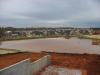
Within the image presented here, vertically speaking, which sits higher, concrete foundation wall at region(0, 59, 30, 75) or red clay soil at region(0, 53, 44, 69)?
concrete foundation wall at region(0, 59, 30, 75)

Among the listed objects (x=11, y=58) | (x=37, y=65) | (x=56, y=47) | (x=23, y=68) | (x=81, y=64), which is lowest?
(x=56, y=47)

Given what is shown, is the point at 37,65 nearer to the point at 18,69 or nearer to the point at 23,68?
the point at 23,68

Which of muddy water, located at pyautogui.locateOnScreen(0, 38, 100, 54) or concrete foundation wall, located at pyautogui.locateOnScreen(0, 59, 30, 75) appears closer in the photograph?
concrete foundation wall, located at pyautogui.locateOnScreen(0, 59, 30, 75)

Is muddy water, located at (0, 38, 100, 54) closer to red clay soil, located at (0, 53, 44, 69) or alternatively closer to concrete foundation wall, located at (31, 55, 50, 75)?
red clay soil, located at (0, 53, 44, 69)

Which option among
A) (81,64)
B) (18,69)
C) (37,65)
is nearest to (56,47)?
(81,64)

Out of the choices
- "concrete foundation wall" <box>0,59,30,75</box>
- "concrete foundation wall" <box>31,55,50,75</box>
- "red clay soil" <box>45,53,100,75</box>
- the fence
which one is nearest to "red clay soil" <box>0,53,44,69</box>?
"red clay soil" <box>45,53,100,75</box>

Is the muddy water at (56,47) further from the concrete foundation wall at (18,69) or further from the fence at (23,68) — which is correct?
the concrete foundation wall at (18,69)

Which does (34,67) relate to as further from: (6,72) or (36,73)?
(6,72)

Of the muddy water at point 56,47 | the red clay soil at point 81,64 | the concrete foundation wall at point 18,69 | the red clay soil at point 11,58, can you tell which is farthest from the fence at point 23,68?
the muddy water at point 56,47

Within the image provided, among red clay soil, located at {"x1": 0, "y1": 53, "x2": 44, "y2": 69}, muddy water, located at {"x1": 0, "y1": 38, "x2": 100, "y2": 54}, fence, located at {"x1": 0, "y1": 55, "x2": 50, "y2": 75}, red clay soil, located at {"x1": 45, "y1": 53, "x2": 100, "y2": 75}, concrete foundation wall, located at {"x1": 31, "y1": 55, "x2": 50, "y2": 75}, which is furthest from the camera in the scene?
muddy water, located at {"x1": 0, "y1": 38, "x2": 100, "y2": 54}

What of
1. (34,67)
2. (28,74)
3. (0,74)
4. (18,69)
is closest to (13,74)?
(18,69)

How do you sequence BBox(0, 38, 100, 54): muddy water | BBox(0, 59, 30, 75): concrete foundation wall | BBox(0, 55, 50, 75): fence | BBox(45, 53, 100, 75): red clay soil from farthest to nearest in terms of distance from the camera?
BBox(0, 38, 100, 54): muddy water, BBox(45, 53, 100, 75): red clay soil, BBox(0, 55, 50, 75): fence, BBox(0, 59, 30, 75): concrete foundation wall
